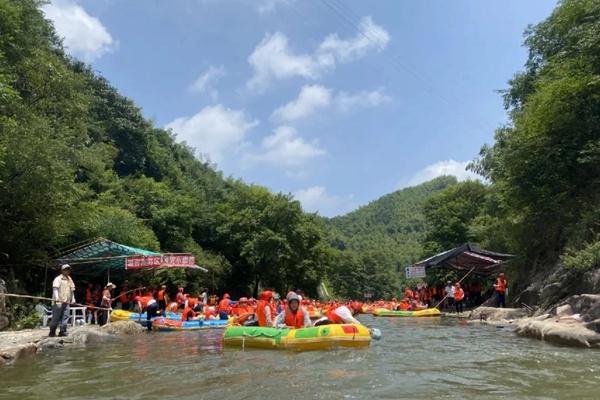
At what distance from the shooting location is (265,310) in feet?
44.8

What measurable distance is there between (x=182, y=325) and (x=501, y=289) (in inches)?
556

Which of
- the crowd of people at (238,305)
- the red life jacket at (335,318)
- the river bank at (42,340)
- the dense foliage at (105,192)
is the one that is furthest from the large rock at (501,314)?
the dense foliage at (105,192)

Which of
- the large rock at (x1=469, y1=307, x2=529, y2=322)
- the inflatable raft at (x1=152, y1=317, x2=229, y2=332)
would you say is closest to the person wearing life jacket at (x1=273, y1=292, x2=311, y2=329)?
the inflatable raft at (x1=152, y1=317, x2=229, y2=332)

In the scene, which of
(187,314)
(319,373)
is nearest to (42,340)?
(319,373)

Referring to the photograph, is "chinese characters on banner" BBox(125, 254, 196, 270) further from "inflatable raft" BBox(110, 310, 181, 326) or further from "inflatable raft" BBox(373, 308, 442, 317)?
"inflatable raft" BBox(373, 308, 442, 317)

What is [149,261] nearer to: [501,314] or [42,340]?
[42,340]

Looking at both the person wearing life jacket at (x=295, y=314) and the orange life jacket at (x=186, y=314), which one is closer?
the person wearing life jacket at (x=295, y=314)

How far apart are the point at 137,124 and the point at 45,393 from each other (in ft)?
160

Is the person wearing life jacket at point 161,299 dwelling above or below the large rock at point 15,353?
above

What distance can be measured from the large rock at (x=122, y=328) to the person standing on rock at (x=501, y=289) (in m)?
15.4

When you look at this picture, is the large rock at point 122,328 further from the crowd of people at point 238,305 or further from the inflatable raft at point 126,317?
the inflatable raft at point 126,317

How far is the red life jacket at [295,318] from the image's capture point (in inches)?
499

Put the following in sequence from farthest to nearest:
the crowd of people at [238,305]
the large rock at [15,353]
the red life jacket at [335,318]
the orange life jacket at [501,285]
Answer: the orange life jacket at [501,285], the crowd of people at [238,305], the red life jacket at [335,318], the large rock at [15,353]

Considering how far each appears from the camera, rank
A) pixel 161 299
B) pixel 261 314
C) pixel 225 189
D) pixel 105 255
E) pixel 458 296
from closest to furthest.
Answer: pixel 261 314 < pixel 105 255 < pixel 161 299 < pixel 458 296 < pixel 225 189
